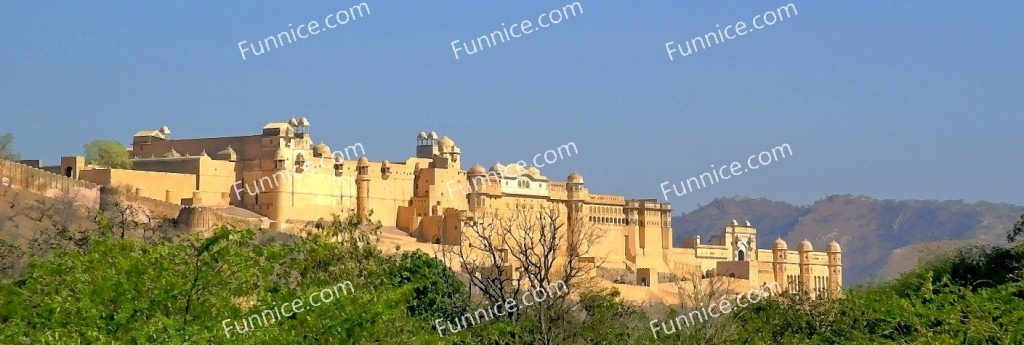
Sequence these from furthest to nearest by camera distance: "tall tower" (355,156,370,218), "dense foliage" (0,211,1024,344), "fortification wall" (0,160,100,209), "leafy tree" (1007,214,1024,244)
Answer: "tall tower" (355,156,370,218) → "fortification wall" (0,160,100,209) → "leafy tree" (1007,214,1024,244) → "dense foliage" (0,211,1024,344)

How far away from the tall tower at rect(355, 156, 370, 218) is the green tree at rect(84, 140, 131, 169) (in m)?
8.57

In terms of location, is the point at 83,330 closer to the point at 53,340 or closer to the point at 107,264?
the point at 53,340

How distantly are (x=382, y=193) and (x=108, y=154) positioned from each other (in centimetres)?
1041

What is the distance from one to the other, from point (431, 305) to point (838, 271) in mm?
50717

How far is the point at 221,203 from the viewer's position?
217ft

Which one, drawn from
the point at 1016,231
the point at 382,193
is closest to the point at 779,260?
the point at 382,193

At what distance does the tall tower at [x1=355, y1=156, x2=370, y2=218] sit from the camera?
2707 inches

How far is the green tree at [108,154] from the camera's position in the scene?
229ft

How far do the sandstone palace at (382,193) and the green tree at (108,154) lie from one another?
60 centimetres

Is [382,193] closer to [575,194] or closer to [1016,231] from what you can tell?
[575,194]

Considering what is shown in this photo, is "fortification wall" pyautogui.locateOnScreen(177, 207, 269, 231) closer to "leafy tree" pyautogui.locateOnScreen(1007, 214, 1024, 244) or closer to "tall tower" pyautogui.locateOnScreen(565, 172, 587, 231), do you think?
"tall tower" pyautogui.locateOnScreen(565, 172, 587, 231)

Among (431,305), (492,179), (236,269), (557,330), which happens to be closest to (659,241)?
(492,179)

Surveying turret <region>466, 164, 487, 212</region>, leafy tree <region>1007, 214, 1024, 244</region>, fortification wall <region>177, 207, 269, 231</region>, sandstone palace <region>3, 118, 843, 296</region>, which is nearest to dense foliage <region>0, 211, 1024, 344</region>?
leafy tree <region>1007, 214, 1024, 244</region>

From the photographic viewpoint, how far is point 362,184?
69.3 m
